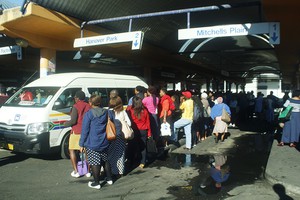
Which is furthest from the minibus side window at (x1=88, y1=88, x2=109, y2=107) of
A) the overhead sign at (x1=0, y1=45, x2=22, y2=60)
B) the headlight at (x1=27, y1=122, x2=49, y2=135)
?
the overhead sign at (x1=0, y1=45, x2=22, y2=60)

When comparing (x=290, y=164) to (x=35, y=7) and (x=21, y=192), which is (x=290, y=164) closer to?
(x=21, y=192)

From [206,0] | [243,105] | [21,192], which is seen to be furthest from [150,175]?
[243,105]

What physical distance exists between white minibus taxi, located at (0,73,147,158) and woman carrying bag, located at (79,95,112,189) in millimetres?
2294

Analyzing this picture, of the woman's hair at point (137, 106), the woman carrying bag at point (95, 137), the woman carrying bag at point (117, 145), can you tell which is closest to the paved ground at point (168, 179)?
the woman carrying bag at point (117, 145)

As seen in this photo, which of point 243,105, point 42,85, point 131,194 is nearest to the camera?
point 131,194

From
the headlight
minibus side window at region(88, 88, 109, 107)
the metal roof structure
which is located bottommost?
the headlight

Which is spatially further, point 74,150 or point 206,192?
point 74,150

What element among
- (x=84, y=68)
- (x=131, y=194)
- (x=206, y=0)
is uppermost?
(x=206, y=0)

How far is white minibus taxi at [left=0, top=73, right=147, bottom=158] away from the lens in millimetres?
7965

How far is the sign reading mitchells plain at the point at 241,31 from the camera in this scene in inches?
346

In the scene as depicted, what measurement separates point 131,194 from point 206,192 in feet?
4.26

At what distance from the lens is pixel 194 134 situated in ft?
34.6

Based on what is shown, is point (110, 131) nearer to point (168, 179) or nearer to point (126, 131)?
point (126, 131)

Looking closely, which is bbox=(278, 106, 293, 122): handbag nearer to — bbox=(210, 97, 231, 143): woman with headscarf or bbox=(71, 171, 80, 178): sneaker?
bbox=(210, 97, 231, 143): woman with headscarf
